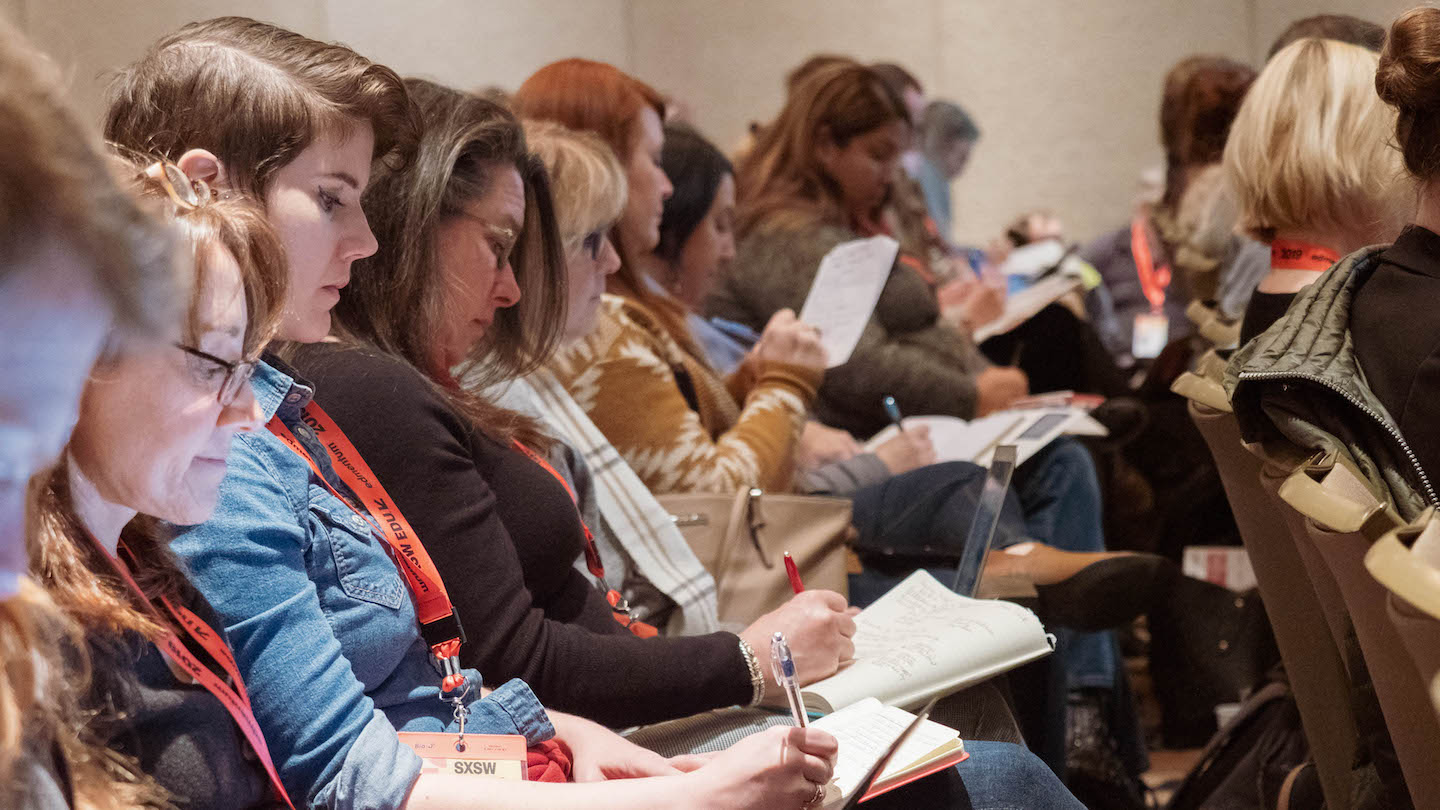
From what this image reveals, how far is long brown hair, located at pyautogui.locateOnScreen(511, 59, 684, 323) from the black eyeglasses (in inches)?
61.7

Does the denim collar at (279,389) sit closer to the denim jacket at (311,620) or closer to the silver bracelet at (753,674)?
the denim jacket at (311,620)

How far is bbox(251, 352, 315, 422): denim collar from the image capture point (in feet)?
4.50

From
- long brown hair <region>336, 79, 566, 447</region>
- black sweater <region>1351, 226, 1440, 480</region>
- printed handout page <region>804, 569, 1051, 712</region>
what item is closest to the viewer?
black sweater <region>1351, 226, 1440, 480</region>

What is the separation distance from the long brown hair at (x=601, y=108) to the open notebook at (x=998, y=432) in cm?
66

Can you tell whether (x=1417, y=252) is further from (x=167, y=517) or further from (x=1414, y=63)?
(x=167, y=517)

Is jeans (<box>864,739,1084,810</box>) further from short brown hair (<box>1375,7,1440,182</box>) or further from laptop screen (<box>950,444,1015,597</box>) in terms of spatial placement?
short brown hair (<box>1375,7,1440,182</box>)

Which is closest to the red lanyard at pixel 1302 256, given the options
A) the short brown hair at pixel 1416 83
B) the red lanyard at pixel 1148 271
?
the short brown hair at pixel 1416 83

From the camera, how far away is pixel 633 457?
7.88 ft

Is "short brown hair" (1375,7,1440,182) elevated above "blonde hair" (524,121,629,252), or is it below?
above

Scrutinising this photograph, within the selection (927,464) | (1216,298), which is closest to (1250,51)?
(1216,298)

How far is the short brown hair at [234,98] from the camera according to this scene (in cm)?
147

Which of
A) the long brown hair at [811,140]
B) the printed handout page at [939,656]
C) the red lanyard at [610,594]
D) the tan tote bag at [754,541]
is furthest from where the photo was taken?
the long brown hair at [811,140]

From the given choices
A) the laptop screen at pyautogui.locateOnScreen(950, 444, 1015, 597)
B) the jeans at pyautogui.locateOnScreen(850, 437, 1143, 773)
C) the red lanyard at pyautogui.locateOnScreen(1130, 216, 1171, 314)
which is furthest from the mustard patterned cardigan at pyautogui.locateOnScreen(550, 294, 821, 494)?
the red lanyard at pyautogui.locateOnScreen(1130, 216, 1171, 314)

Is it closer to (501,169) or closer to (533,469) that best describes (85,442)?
(533,469)
